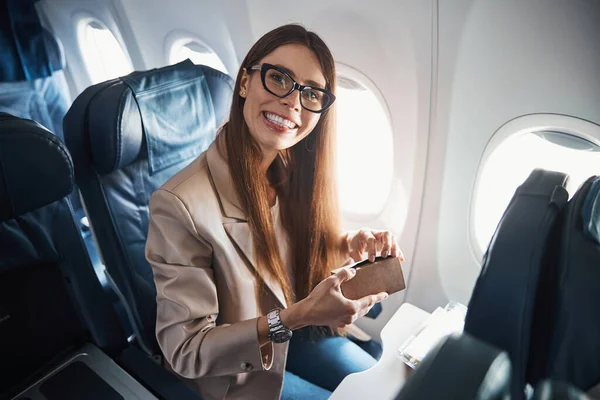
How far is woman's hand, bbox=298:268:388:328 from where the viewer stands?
1.03 metres

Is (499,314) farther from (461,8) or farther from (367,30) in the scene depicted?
(367,30)

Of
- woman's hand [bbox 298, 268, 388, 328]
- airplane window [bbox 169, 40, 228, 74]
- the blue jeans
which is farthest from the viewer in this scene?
airplane window [bbox 169, 40, 228, 74]

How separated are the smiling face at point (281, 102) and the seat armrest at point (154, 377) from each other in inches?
32.8

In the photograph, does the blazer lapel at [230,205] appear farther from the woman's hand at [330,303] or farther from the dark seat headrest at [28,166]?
the dark seat headrest at [28,166]

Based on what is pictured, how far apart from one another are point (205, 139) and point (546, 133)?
1.21 meters

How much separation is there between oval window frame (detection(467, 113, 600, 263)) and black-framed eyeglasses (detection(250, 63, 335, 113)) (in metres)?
0.57

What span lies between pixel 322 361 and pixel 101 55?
2.88 m

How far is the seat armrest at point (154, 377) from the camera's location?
1.23m

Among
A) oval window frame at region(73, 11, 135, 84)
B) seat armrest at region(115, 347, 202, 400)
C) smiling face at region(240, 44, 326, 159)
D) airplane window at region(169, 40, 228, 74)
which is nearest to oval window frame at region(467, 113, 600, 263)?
smiling face at region(240, 44, 326, 159)

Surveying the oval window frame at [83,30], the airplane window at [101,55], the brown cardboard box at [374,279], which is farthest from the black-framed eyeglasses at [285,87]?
the airplane window at [101,55]

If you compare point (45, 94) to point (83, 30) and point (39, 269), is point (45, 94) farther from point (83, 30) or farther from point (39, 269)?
point (39, 269)

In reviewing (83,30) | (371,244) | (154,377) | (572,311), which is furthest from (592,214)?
(83,30)

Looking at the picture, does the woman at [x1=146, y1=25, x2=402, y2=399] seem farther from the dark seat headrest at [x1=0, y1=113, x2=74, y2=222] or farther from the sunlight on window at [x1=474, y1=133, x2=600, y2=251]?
the sunlight on window at [x1=474, y1=133, x2=600, y2=251]

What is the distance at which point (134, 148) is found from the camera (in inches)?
50.5
